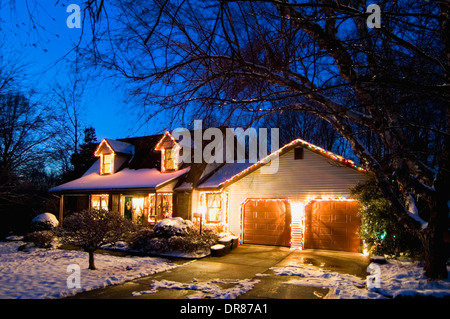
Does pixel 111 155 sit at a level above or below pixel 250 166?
above

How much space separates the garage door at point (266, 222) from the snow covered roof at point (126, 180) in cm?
555

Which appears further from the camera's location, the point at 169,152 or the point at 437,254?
the point at 169,152

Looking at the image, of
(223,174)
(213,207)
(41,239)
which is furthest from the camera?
(223,174)

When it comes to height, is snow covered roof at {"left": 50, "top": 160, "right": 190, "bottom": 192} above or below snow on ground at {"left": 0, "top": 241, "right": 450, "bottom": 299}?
above

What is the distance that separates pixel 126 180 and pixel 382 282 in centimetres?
1679

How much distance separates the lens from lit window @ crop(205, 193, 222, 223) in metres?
18.4

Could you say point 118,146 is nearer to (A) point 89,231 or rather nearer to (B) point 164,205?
(B) point 164,205

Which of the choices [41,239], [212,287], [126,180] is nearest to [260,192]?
[212,287]

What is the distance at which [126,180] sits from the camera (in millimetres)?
21016

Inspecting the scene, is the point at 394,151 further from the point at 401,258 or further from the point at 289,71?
the point at 401,258

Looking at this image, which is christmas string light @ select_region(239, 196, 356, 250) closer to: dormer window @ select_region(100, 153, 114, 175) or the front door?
the front door

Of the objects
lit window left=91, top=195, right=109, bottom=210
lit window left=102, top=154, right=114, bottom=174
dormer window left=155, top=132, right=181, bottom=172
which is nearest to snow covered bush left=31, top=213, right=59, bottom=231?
lit window left=91, top=195, right=109, bottom=210

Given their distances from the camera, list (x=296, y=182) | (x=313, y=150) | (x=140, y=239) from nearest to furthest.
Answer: (x=140, y=239)
(x=313, y=150)
(x=296, y=182)

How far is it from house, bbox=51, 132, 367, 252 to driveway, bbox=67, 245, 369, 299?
1.06 m
